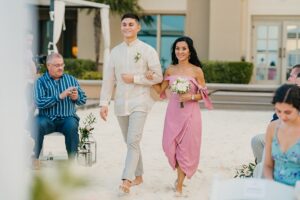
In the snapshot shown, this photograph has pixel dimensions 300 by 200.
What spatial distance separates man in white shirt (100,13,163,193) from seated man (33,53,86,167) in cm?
57

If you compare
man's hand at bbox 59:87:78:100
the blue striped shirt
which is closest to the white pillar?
man's hand at bbox 59:87:78:100

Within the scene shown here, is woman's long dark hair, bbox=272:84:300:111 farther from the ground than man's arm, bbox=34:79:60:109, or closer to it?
farther from the ground

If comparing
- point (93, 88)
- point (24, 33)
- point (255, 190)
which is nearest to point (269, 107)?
point (93, 88)

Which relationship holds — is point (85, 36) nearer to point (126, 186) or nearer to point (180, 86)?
point (180, 86)

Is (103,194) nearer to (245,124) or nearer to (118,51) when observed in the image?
(118,51)

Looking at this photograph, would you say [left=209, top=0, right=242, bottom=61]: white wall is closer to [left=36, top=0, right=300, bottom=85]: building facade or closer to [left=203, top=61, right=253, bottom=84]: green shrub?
[left=36, top=0, right=300, bottom=85]: building facade

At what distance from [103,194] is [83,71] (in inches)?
539

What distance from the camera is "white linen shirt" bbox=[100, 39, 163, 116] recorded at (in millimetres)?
5348

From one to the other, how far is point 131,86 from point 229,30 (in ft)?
47.7

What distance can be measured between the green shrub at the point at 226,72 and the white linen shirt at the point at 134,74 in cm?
1272

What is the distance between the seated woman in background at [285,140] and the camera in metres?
3.10

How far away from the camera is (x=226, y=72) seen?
1811 cm

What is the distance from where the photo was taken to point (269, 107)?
1481cm

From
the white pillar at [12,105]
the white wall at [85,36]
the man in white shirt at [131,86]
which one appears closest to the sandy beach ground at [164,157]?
the white pillar at [12,105]
